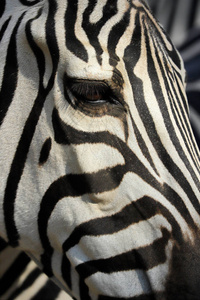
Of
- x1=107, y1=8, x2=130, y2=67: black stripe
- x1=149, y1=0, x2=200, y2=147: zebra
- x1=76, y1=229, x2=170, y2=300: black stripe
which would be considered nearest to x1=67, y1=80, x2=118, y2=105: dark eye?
x1=107, y1=8, x2=130, y2=67: black stripe

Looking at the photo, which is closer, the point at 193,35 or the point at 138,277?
the point at 138,277

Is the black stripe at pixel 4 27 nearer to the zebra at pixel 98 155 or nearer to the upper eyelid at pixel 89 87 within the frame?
the zebra at pixel 98 155

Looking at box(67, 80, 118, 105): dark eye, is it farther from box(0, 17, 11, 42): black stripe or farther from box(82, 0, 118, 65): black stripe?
box(0, 17, 11, 42): black stripe

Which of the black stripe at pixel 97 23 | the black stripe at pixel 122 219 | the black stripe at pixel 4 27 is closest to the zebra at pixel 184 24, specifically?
the black stripe at pixel 97 23

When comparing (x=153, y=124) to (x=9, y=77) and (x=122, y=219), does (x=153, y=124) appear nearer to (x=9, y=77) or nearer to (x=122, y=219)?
(x=122, y=219)

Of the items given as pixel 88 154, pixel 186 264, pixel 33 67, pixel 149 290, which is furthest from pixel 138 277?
pixel 33 67

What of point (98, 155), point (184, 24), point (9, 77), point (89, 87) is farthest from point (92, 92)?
point (184, 24)

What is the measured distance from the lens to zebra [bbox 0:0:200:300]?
146 centimetres

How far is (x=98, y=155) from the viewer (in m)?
1.47

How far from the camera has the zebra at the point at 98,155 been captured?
146 cm

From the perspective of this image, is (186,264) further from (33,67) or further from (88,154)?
(33,67)

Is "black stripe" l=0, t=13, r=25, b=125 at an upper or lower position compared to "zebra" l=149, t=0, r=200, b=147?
upper

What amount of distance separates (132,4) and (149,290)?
1.17 metres

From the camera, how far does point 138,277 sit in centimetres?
147
